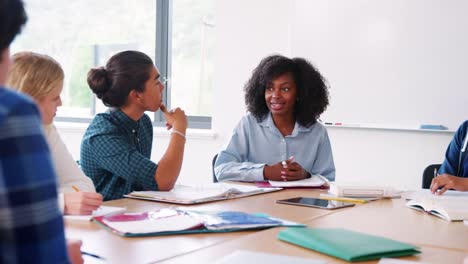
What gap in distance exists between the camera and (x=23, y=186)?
23.0 inches

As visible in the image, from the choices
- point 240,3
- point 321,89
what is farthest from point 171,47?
point 321,89

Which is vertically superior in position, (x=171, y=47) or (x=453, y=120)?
(x=171, y=47)

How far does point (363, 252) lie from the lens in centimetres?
129

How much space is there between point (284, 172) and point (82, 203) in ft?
3.66

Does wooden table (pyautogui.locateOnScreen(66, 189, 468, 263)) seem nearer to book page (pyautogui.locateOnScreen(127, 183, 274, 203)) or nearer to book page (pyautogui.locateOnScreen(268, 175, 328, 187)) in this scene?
book page (pyautogui.locateOnScreen(127, 183, 274, 203))

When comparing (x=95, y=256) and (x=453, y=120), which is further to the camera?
(x=453, y=120)

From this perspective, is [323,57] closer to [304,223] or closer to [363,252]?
[304,223]

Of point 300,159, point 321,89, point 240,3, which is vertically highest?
point 240,3

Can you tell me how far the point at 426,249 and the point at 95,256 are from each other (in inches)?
29.8

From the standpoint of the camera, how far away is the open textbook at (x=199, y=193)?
2057 mm

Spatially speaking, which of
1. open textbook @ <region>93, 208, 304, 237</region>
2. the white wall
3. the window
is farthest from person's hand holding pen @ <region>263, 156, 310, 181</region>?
the window

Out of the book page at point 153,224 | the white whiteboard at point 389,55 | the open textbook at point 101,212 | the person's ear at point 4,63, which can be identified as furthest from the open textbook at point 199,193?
the white whiteboard at point 389,55

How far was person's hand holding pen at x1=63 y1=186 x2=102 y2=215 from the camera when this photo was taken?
1702 millimetres

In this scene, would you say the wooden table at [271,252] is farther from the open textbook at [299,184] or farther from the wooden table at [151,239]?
the open textbook at [299,184]
